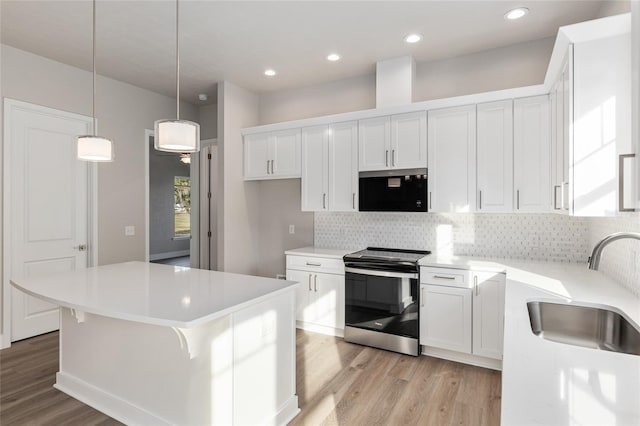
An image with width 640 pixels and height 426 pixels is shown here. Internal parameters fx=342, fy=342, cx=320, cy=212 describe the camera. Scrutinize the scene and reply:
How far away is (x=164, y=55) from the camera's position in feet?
11.5

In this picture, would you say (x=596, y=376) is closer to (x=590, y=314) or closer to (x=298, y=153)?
(x=590, y=314)

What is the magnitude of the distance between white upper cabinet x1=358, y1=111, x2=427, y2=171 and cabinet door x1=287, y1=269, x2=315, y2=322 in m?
1.34

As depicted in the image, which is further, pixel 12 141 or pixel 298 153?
pixel 298 153

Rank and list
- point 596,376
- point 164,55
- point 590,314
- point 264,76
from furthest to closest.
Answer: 1. point 264,76
2. point 164,55
3. point 590,314
4. point 596,376

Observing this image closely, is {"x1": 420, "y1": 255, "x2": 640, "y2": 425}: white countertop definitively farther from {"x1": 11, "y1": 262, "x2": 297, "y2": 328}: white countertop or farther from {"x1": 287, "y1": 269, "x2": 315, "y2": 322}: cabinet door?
{"x1": 287, "y1": 269, "x2": 315, "y2": 322}: cabinet door

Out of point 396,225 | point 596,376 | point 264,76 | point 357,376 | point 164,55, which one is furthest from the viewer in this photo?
point 264,76

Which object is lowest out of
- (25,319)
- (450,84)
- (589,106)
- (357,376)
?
(357,376)

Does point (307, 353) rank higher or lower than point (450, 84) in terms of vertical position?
lower

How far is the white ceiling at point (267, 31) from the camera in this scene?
2.65 m

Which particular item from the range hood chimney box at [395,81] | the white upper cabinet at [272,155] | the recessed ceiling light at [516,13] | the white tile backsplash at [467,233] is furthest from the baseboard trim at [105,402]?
the recessed ceiling light at [516,13]

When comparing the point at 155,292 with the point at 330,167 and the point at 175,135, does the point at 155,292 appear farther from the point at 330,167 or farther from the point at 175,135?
the point at 330,167

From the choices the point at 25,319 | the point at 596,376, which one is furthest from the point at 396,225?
the point at 25,319

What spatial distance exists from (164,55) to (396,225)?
119 inches

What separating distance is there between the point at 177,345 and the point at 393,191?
2.37 metres
